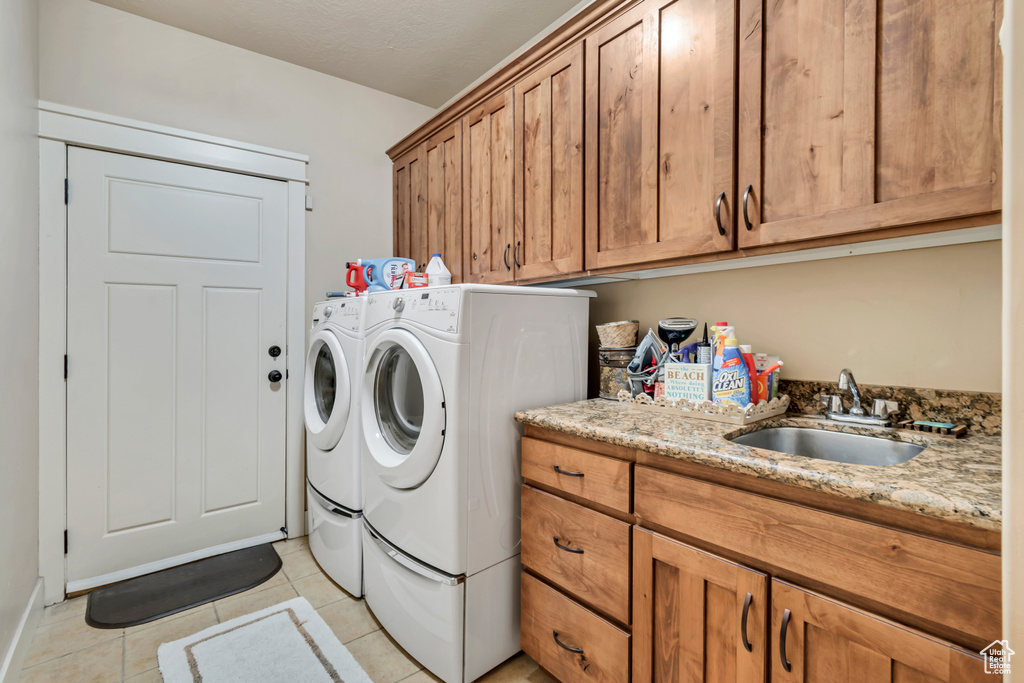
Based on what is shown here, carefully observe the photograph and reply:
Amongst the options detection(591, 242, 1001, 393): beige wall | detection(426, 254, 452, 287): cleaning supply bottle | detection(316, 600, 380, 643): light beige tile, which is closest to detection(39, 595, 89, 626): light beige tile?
detection(316, 600, 380, 643): light beige tile

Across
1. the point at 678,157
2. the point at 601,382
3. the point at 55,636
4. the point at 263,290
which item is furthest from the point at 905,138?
the point at 55,636

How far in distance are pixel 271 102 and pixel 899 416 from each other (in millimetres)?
3105

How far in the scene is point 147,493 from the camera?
223cm

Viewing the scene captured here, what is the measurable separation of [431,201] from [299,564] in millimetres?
1958

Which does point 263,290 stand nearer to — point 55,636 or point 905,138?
point 55,636

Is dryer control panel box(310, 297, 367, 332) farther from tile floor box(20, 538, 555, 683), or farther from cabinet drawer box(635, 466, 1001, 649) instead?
cabinet drawer box(635, 466, 1001, 649)

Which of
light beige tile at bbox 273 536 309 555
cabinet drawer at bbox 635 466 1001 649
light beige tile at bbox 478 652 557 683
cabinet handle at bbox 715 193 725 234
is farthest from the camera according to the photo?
light beige tile at bbox 273 536 309 555

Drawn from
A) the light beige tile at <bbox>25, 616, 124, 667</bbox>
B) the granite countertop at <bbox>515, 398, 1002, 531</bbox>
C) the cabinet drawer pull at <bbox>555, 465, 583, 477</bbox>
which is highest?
the granite countertop at <bbox>515, 398, 1002, 531</bbox>

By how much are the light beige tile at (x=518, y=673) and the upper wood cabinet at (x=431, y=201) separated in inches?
62.8

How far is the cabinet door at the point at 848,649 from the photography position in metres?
0.74

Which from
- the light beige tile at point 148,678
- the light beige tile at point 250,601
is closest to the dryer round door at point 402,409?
the light beige tile at point 250,601

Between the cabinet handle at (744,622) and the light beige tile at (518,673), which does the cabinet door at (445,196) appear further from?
the cabinet handle at (744,622)

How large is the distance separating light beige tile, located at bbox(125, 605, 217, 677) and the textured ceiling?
264 centimetres

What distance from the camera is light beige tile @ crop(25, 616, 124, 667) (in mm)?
1652
